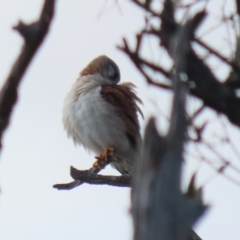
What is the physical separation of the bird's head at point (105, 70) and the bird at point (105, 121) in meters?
0.50

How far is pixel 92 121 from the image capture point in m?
8.83

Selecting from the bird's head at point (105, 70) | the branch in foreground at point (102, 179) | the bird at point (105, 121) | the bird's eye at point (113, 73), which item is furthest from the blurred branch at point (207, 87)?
the bird's eye at point (113, 73)

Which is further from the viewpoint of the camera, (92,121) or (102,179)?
(92,121)

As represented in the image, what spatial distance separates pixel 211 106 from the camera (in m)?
2.68

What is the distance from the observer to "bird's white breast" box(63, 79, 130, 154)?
347 inches

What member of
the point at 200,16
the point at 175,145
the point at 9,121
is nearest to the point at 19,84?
the point at 9,121

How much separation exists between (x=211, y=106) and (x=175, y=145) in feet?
1.38

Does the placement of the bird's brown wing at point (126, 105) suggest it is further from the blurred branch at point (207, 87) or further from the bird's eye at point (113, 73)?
the blurred branch at point (207, 87)

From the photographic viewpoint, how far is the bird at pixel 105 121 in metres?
8.84

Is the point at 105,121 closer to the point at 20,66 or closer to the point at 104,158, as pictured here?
the point at 104,158

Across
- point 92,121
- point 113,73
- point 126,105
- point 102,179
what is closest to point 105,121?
point 92,121

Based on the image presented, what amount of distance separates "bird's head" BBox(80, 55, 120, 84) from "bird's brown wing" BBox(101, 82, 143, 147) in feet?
1.64

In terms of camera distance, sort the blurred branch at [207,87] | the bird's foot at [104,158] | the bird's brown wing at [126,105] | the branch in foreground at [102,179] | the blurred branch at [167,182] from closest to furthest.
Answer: the blurred branch at [167,182]
the blurred branch at [207,87]
the branch in foreground at [102,179]
the bird's foot at [104,158]
the bird's brown wing at [126,105]

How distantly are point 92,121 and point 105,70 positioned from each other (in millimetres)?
1343
